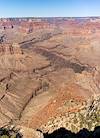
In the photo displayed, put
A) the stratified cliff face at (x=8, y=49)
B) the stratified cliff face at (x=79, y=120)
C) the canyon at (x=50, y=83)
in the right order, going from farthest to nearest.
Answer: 1. the stratified cliff face at (x=8, y=49)
2. the canyon at (x=50, y=83)
3. the stratified cliff face at (x=79, y=120)

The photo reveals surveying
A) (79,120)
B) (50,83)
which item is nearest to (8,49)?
(50,83)

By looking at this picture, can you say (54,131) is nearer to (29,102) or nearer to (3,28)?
(29,102)

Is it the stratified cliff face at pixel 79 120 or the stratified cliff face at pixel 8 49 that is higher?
the stratified cliff face at pixel 79 120

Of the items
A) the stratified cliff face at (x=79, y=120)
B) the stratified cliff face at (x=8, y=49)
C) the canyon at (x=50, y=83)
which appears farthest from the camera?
the stratified cliff face at (x=8, y=49)

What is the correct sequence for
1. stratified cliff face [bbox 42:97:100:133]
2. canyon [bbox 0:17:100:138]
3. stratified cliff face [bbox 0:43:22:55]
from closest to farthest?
stratified cliff face [bbox 42:97:100:133], canyon [bbox 0:17:100:138], stratified cliff face [bbox 0:43:22:55]

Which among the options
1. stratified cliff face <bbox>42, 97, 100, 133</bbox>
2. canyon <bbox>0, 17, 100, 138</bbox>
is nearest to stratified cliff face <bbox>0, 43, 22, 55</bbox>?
canyon <bbox>0, 17, 100, 138</bbox>

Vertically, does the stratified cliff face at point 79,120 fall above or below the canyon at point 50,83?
above

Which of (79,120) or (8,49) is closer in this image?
(79,120)

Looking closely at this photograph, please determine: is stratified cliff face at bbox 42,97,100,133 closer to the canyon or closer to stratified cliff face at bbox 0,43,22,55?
the canyon

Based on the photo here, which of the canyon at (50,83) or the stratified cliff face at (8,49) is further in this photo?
the stratified cliff face at (8,49)

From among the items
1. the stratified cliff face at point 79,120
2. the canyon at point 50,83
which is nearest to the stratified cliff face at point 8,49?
the canyon at point 50,83

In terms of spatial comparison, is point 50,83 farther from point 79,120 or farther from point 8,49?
point 79,120

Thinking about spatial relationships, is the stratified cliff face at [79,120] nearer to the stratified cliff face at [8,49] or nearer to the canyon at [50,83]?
the canyon at [50,83]
